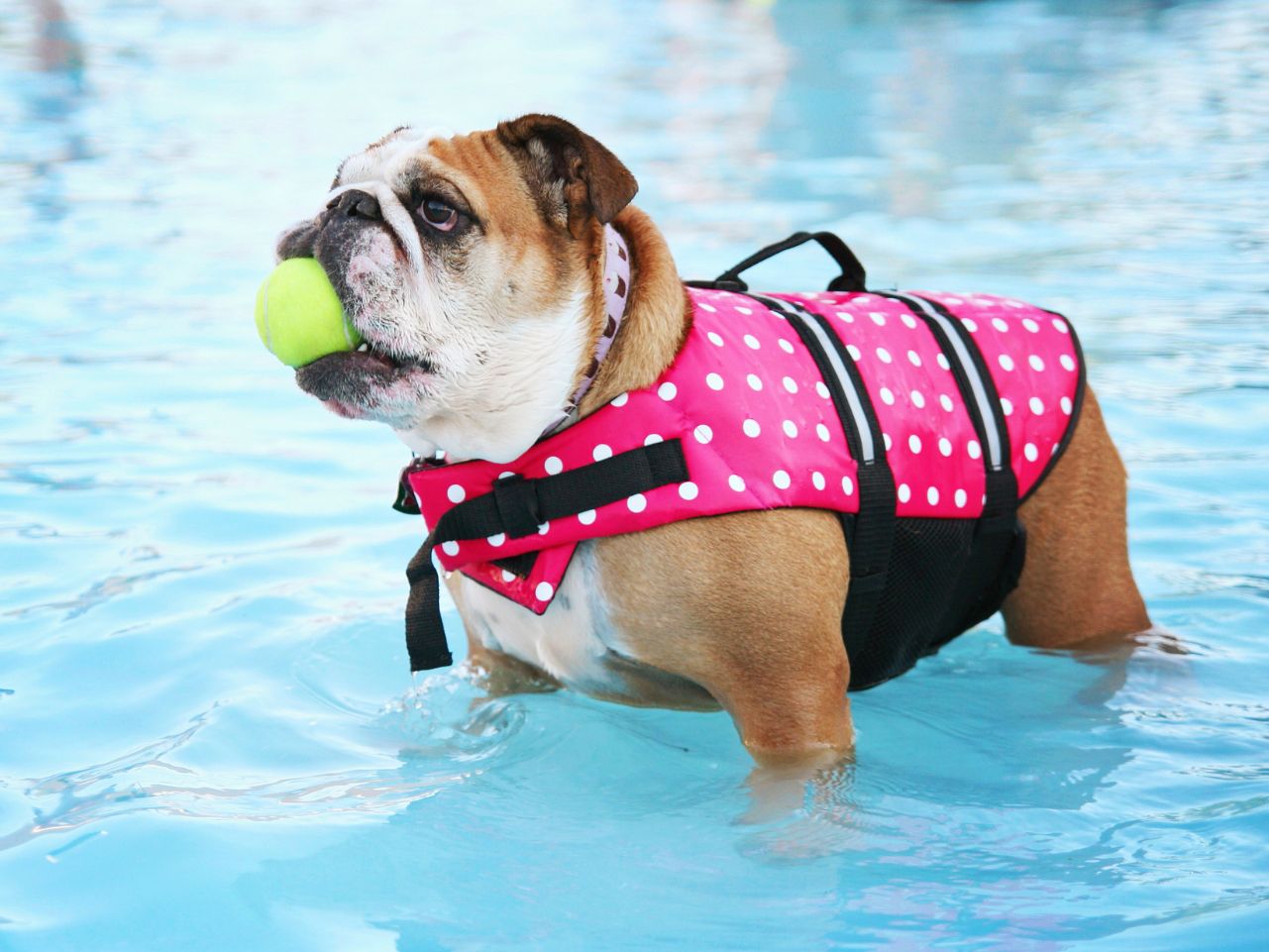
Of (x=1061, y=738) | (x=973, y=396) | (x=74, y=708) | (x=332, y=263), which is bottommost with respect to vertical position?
(x=1061, y=738)

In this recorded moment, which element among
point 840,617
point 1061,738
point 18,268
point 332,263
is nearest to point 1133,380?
point 1061,738

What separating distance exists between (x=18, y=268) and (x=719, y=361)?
6572 millimetres

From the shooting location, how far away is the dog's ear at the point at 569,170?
290 cm

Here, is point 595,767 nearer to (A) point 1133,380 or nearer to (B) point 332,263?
(B) point 332,263

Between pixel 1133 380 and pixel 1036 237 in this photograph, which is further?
pixel 1036 237

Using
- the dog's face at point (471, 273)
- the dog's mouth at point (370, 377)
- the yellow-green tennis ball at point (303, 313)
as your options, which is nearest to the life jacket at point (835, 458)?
the dog's face at point (471, 273)

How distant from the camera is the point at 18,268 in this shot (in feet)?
27.4

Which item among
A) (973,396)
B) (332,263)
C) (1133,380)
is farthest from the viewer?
(1133,380)

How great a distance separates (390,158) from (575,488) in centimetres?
83

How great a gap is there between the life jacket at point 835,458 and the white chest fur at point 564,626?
0.15 ft

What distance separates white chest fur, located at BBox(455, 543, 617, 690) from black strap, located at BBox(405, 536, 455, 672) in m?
0.13

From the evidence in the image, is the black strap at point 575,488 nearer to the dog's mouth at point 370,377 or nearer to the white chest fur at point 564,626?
the white chest fur at point 564,626

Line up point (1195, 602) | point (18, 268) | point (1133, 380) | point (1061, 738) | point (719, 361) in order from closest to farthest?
point (719, 361)
point (1061, 738)
point (1195, 602)
point (1133, 380)
point (18, 268)

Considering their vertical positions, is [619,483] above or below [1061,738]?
above
